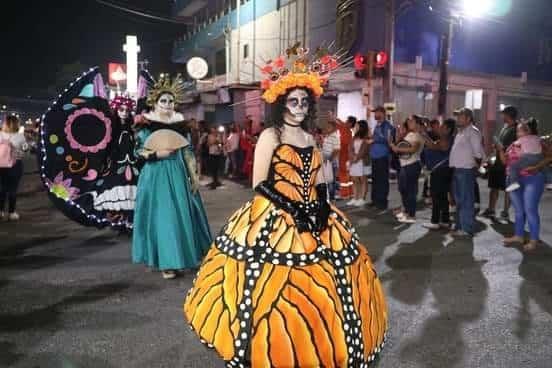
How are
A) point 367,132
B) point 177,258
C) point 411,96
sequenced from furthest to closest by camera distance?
point 411,96 → point 367,132 → point 177,258

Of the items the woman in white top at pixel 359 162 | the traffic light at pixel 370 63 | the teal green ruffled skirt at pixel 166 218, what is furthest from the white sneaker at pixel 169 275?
the traffic light at pixel 370 63

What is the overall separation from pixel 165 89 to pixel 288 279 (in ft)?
10.9

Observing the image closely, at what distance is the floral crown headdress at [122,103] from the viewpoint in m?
6.73

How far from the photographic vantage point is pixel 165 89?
5414mm

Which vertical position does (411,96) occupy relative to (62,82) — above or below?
below

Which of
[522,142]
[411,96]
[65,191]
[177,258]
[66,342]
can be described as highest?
[411,96]

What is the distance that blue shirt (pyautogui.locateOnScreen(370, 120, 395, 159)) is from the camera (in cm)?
965

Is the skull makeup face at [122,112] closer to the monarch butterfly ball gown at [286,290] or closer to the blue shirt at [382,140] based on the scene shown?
the monarch butterfly ball gown at [286,290]

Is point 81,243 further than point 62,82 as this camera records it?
No

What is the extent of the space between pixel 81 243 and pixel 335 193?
580 cm

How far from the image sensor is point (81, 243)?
720 centimetres

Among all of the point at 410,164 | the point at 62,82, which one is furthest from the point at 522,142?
the point at 62,82

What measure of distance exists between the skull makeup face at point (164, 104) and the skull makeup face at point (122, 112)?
155 cm

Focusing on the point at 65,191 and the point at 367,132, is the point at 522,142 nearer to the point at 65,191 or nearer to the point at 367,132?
the point at 367,132
